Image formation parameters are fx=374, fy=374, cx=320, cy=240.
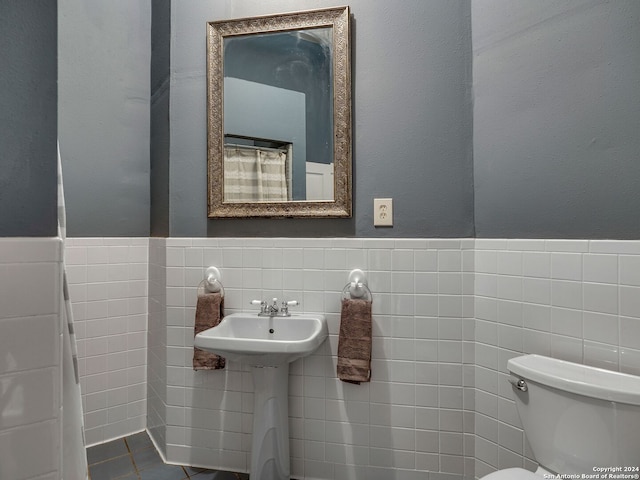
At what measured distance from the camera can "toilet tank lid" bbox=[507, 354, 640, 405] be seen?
1019 millimetres

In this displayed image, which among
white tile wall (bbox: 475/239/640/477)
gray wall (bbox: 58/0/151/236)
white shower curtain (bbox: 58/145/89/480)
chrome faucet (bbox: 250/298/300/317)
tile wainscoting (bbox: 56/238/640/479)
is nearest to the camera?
white shower curtain (bbox: 58/145/89/480)

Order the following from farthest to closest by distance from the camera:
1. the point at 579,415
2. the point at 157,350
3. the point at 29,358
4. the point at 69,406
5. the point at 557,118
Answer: the point at 157,350 < the point at 557,118 < the point at 579,415 < the point at 69,406 < the point at 29,358

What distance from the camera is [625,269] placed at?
1205 mm

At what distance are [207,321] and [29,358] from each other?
1076 mm

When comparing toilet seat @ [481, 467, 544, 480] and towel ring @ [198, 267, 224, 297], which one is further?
towel ring @ [198, 267, 224, 297]

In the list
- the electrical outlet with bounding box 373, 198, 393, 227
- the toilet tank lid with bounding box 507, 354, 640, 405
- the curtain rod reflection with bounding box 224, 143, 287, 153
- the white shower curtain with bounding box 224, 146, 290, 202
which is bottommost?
the toilet tank lid with bounding box 507, 354, 640, 405

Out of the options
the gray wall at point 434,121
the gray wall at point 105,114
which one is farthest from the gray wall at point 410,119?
the gray wall at point 105,114

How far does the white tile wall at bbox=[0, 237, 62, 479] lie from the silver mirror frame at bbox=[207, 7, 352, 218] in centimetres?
113

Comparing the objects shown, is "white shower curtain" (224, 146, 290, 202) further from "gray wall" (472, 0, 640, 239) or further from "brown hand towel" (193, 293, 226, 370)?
"gray wall" (472, 0, 640, 239)

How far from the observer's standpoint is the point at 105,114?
201cm

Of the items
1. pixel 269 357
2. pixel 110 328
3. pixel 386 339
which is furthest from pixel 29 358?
pixel 110 328

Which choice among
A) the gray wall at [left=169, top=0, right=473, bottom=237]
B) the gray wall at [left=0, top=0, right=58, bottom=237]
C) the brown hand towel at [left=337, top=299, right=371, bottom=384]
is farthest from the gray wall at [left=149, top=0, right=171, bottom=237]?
the gray wall at [left=0, top=0, right=58, bottom=237]

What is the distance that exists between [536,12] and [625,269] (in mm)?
1001

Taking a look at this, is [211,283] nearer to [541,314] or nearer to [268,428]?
[268,428]
